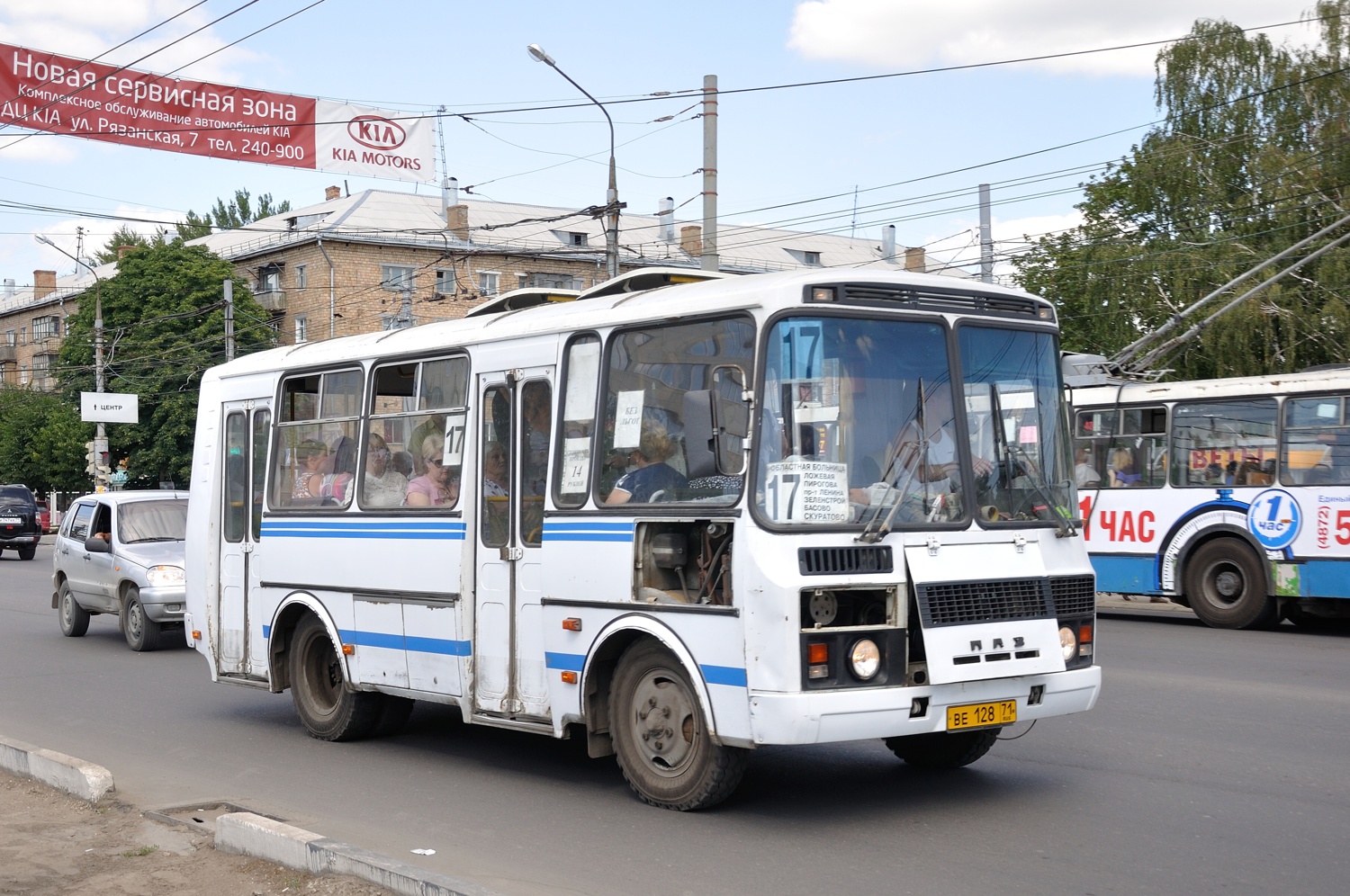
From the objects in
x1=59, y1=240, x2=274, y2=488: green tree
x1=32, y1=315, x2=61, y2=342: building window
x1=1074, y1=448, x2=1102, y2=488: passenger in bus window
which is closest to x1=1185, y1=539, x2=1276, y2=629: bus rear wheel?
x1=1074, y1=448, x2=1102, y2=488: passenger in bus window

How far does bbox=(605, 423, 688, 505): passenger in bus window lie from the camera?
7.74 m

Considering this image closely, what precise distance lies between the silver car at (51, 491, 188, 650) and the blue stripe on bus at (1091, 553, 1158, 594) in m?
11.1

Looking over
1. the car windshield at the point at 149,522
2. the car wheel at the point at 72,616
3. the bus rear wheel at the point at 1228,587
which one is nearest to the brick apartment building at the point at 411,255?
the car wheel at the point at 72,616

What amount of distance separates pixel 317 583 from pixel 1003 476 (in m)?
5.07

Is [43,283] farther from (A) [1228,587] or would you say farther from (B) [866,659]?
(B) [866,659]

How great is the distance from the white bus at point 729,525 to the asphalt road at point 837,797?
0.44m

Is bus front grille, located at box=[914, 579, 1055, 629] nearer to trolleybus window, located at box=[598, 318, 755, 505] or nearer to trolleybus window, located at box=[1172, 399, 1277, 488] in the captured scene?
trolleybus window, located at box=[598, 318, 755, 505]

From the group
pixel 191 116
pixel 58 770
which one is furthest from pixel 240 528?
pixel 191 116

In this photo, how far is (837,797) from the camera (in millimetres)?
8047

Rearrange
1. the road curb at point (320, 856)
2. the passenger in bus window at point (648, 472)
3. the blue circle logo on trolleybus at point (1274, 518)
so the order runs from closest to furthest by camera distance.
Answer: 1. the road curb at point (320, 856)
2. the passenger in bus window at point (648, 472)
3. the blue circle logo on trolleybus at point (1274, 518)

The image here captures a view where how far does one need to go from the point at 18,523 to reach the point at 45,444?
3128cm

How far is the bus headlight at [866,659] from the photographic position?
7059 mm

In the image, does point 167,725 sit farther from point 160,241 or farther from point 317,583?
point 160,241

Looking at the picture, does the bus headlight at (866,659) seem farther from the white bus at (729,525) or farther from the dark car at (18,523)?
the dark car at (18,523)
